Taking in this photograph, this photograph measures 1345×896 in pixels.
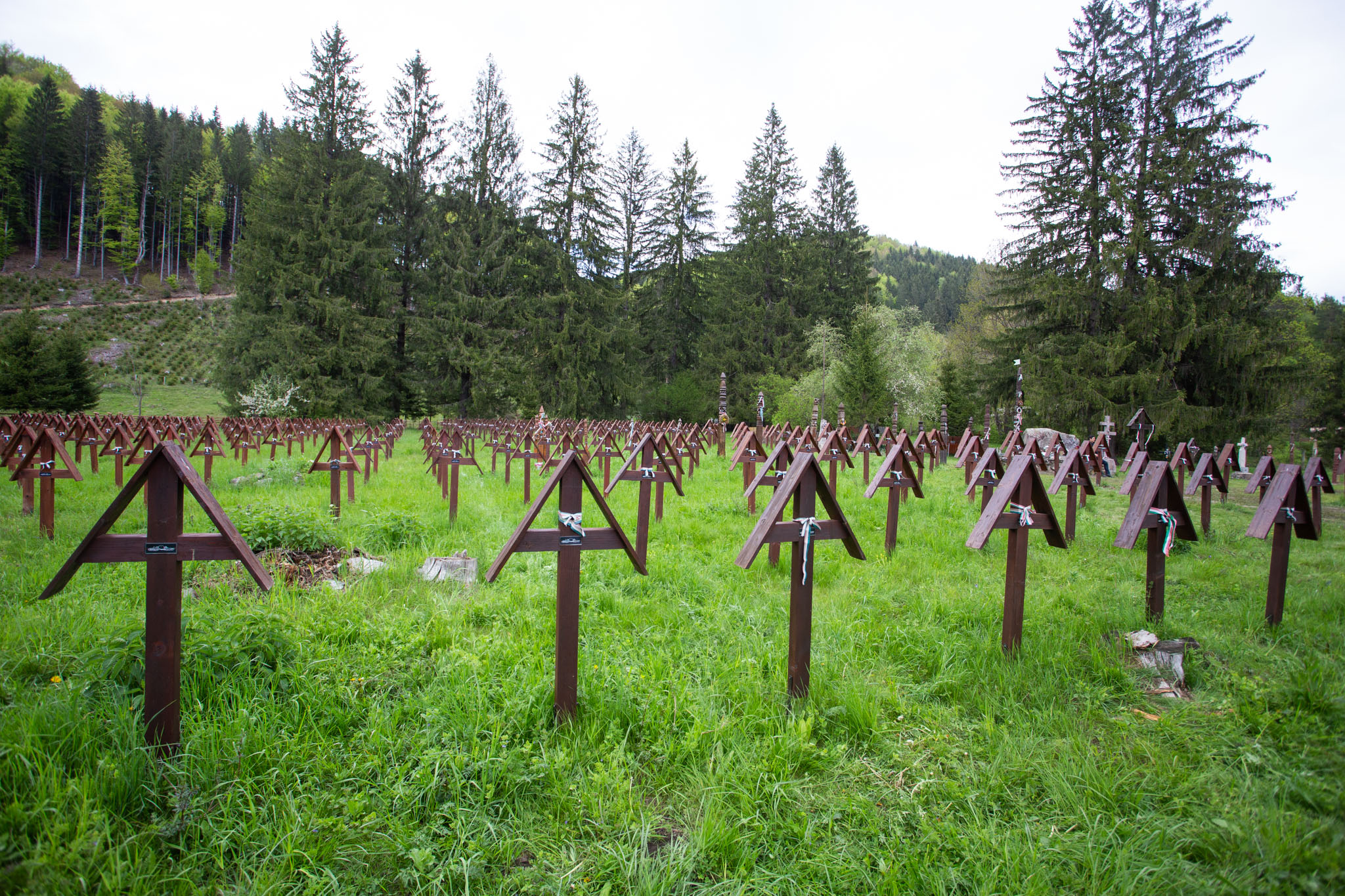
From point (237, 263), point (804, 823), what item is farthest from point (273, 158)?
point (804, 823)

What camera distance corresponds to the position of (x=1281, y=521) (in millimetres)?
3967

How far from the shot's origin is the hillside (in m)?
57.7

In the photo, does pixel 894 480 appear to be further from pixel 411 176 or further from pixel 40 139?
pixel 40 139

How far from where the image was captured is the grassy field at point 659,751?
1.98 meters

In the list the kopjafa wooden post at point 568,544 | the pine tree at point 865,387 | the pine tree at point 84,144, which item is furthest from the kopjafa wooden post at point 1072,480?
the pine tree at point 84,144

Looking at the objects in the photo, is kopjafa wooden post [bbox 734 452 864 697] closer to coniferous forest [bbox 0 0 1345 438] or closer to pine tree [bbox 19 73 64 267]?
coniferous forest [bbox 0 0 1345 438]

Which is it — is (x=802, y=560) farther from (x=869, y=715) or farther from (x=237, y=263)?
(x=237, y=263)

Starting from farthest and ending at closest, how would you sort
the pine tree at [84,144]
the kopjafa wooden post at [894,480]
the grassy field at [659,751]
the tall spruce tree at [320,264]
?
1. the pine tree at [84,144]
2. the tall spruce tree at [320,264]
3. the kopjafa wooden post at [894,480]
4. the grassy field at [659,751]

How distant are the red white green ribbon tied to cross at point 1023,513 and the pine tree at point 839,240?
128 feet

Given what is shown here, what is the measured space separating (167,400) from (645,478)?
45057mm

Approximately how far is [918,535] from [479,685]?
19.1ft

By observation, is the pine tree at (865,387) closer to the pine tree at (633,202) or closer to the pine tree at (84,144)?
the pine tree at (633,202)

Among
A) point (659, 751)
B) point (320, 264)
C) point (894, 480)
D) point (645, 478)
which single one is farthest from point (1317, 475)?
point (320, 264)

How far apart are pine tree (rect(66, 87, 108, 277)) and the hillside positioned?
243 feet
